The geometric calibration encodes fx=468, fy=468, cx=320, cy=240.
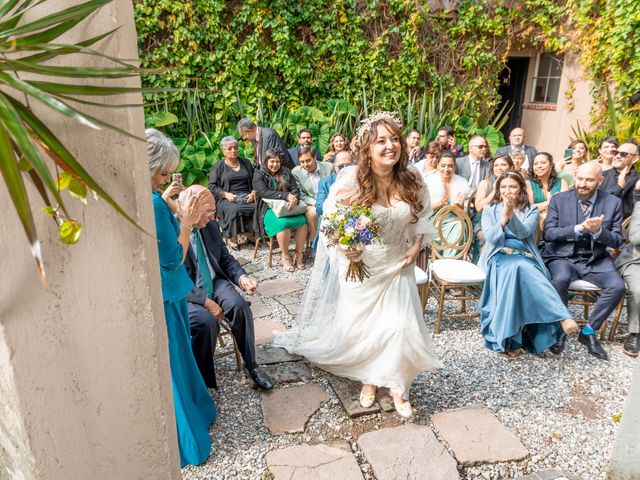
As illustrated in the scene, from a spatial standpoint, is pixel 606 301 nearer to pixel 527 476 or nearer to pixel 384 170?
pixel 527 476

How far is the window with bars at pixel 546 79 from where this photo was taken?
34.2 feet

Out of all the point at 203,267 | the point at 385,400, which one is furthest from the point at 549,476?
the point at 203,267

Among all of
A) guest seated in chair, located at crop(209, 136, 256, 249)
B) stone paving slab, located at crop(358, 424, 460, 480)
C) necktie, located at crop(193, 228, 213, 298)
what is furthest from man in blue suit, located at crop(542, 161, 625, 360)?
guest seated in chair, located at crop(209, 136, 256, 249)

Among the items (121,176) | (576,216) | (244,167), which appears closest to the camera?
(121,176)

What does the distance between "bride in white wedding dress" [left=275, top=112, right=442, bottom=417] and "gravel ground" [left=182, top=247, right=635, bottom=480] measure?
0.27 metres

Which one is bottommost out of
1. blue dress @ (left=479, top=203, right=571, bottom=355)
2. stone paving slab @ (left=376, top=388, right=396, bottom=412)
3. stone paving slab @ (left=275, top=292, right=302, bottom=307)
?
stone paving slab @ (left=376, top=388, right=396, bottom=412)

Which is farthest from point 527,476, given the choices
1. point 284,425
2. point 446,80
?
point 446,80

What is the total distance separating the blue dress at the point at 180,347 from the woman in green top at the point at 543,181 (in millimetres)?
4461

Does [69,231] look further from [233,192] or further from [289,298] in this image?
[233,192]

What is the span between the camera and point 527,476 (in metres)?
2.69

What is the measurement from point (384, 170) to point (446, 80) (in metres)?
7.43

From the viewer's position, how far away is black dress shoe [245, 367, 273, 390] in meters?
3.50

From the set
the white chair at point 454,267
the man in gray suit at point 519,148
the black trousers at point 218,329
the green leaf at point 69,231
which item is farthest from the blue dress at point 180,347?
the man in gray suit at point 519,148

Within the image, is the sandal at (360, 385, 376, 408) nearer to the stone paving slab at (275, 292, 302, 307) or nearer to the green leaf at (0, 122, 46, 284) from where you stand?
the stone paving slab at (275, 292, 302, 307)
